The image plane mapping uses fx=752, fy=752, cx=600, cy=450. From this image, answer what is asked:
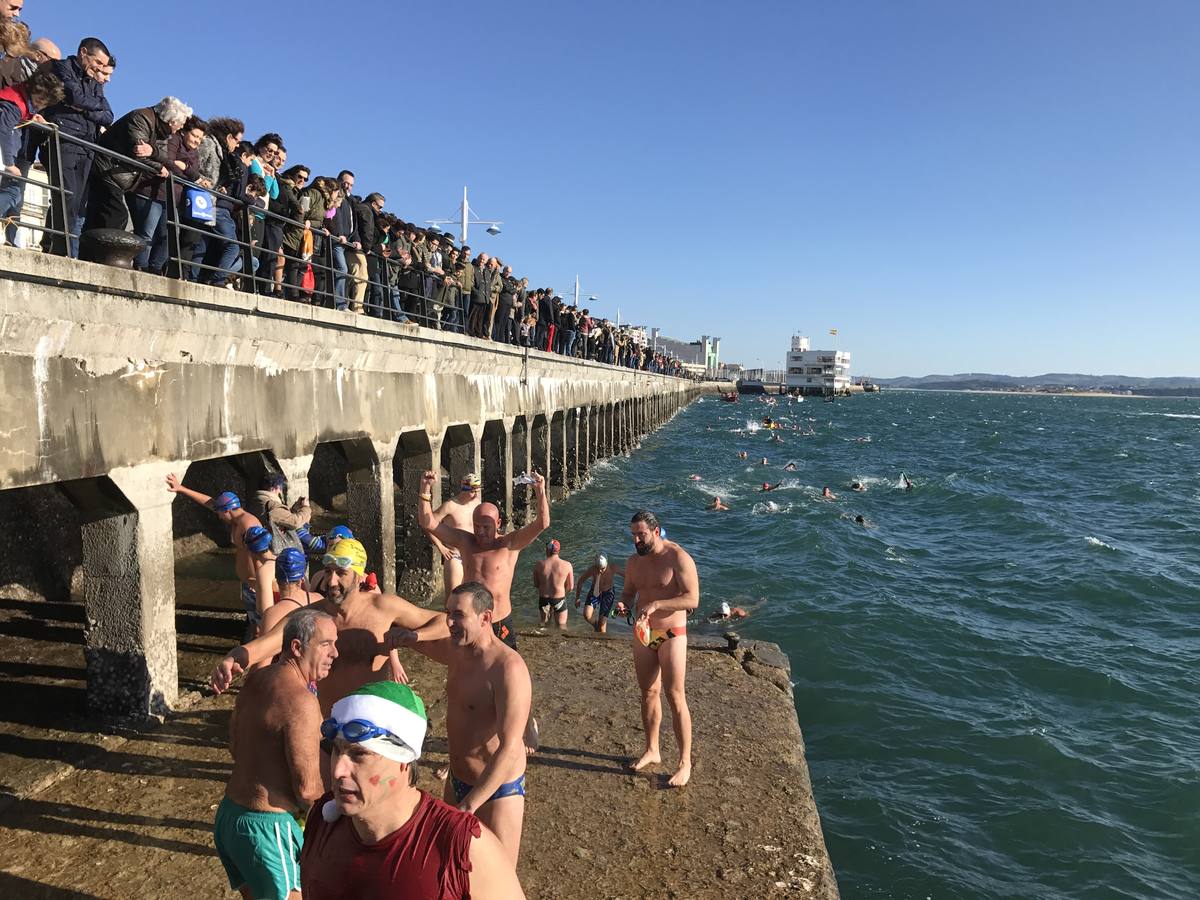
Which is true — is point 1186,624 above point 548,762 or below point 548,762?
below

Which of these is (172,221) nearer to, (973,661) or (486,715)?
(486,715)

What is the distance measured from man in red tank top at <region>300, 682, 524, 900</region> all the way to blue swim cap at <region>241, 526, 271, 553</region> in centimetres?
417

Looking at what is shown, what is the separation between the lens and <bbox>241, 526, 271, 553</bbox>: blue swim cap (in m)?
6.04

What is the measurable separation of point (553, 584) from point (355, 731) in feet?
27.5

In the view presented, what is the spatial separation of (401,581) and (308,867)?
10.3 metres

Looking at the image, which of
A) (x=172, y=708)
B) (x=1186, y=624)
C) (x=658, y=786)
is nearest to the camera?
(x=658, y=786)

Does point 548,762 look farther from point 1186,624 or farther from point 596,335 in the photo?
point 596,335

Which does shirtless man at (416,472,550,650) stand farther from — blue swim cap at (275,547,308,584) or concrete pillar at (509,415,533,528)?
concrete pillar at (509,415,533,528)

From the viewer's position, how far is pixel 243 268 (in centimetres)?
943

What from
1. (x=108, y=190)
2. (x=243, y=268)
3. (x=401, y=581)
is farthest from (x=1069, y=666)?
(x=108, y=190)

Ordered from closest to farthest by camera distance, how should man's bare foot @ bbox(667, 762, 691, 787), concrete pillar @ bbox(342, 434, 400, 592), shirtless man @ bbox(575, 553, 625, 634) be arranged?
man's bare foot @ bbox(667, 762, 691, 787) → shirtless man @ bbox(575, 553, 625, 634) → concrete pillar @ bbox(342, 434, 400, 592)

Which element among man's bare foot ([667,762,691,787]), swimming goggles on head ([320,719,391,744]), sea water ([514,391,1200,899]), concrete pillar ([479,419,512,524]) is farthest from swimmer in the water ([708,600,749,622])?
swimming goggles on head ([320,719,391,744])

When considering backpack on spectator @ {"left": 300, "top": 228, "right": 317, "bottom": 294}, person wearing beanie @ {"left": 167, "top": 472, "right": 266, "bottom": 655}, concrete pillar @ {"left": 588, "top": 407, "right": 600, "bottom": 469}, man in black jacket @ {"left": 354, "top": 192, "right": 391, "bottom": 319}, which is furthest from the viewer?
concrete pillar @ {"left": 588, "top": 407, "right": 600, "bottom": 469}

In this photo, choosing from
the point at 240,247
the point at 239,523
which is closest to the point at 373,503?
the point at 240,247
